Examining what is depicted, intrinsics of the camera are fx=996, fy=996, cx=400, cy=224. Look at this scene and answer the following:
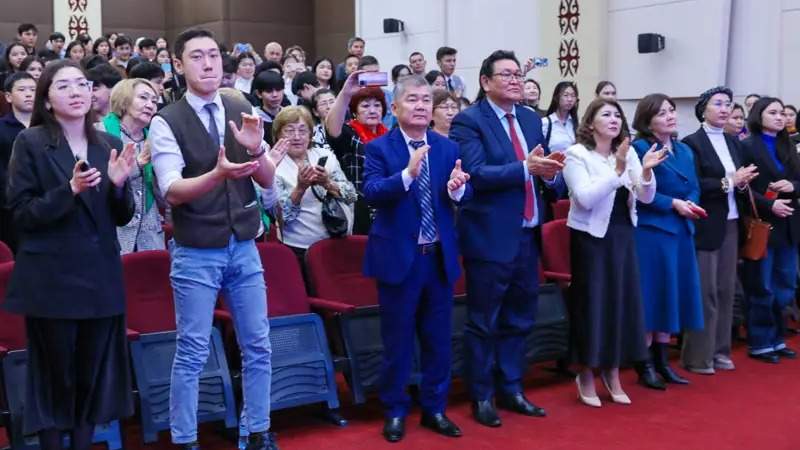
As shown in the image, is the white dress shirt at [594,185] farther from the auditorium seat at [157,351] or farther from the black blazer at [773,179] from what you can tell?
the auditorium seat at [157,351]

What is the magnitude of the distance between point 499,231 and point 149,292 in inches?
57.7

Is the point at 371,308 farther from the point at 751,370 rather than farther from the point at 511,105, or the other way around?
the point at 751,370

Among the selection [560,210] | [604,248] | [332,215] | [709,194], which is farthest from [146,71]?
[709,194]

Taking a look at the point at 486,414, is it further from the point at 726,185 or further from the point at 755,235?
the point at 755,235

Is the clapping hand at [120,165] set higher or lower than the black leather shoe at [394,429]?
higher

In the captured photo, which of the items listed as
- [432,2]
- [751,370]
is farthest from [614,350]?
[432,2]

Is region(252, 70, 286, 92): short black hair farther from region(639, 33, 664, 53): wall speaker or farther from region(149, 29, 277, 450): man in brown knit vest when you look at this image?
region(639, 33, 664, 53): wall speaker

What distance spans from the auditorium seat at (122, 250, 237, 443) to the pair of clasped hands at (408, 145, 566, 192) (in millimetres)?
1069

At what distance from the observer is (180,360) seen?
344cm

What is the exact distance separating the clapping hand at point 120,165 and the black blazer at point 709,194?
10.0 feet

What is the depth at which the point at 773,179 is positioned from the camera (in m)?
5.46

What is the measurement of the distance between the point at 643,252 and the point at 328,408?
1775 mm

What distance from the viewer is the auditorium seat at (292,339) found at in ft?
13.4

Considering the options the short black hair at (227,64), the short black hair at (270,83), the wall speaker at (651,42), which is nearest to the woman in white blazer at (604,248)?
the short black hair at (270,83)
